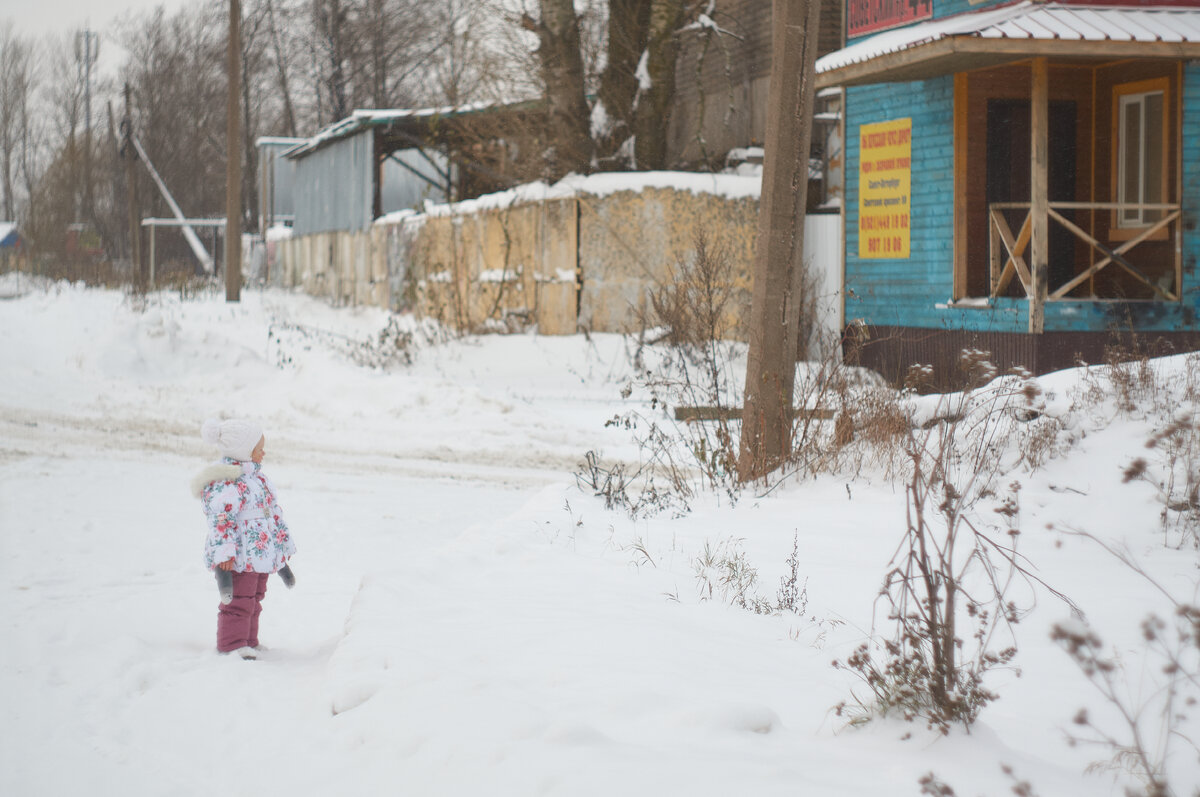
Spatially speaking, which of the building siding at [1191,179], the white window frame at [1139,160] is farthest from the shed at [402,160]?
the building siding at [1191,179]

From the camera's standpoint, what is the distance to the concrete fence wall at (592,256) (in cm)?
1678

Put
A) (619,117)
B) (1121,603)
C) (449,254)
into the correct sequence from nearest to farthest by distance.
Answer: (1121,603) → (619,117) → (449,254)

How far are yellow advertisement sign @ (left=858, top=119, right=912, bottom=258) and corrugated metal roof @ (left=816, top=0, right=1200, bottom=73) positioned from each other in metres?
1.73

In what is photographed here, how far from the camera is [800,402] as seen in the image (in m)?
8.30

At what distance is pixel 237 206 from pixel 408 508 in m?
16.4

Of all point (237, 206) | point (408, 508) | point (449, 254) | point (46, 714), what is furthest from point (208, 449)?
point (237, 206)

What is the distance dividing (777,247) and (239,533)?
14.3ft

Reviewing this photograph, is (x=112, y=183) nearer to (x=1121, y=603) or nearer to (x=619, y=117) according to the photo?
(x=619, y=117)

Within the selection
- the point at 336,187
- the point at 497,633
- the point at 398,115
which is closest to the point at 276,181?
the point at 336,187

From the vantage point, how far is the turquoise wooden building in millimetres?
12367

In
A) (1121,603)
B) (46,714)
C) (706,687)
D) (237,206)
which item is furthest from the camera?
(237,206)

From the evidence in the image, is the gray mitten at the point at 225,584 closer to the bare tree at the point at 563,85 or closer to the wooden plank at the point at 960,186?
the wooden plank at the point at 960,186

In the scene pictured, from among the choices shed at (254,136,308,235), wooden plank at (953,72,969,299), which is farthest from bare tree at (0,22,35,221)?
wooden plank at (953,72,969,299)

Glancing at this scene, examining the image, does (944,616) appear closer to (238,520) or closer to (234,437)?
(238,520)
